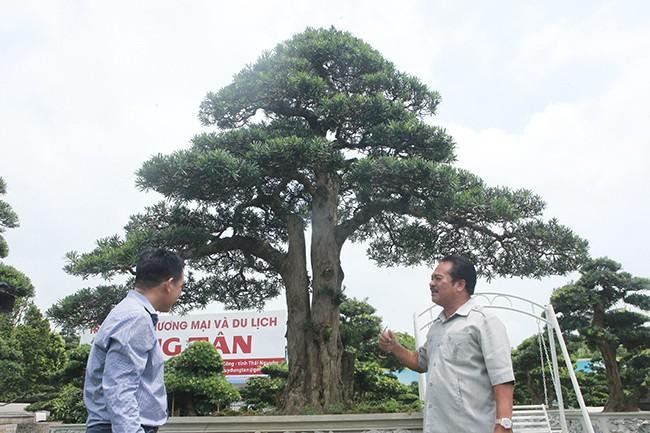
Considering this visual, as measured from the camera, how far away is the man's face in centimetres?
185

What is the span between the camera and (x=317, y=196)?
5.60 m

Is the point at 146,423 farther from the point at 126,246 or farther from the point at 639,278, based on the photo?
the point at 639,278

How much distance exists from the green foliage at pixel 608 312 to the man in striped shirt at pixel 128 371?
8.83 metres

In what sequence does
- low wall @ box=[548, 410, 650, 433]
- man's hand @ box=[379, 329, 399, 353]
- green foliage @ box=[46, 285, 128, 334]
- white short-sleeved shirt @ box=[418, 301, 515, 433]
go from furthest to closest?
low wall @ box=[548, 410, 650, 433]
green foliage @ box=[46, 285, 128, 334]
man's hand @ box=[379, 329, 399, 353]
white short-sleeved shirt @ box=[418, 301, 515, 433]

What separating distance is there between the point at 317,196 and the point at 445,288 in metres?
3.82

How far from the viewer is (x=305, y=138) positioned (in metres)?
5.07

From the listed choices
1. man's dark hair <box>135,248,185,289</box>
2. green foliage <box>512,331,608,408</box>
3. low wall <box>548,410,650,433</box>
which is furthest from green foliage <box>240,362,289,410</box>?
man's dark hair <box>135,248,185,289</box>

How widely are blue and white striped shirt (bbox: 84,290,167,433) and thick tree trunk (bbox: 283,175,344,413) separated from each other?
3.59m

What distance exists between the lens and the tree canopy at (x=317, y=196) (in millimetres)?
4621

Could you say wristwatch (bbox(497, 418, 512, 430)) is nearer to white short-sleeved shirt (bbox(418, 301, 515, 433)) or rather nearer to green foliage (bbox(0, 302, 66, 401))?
white short-sleeved shirt (bbox(418, 301, 515, 433))

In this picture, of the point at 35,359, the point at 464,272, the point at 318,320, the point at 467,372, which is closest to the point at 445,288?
the point at 464,272

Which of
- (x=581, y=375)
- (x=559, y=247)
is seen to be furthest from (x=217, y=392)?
(x=581, y=375)

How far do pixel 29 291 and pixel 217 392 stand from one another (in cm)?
366

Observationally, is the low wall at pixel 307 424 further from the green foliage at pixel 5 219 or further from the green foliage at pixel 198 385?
the green foliage at pixel 5 219
